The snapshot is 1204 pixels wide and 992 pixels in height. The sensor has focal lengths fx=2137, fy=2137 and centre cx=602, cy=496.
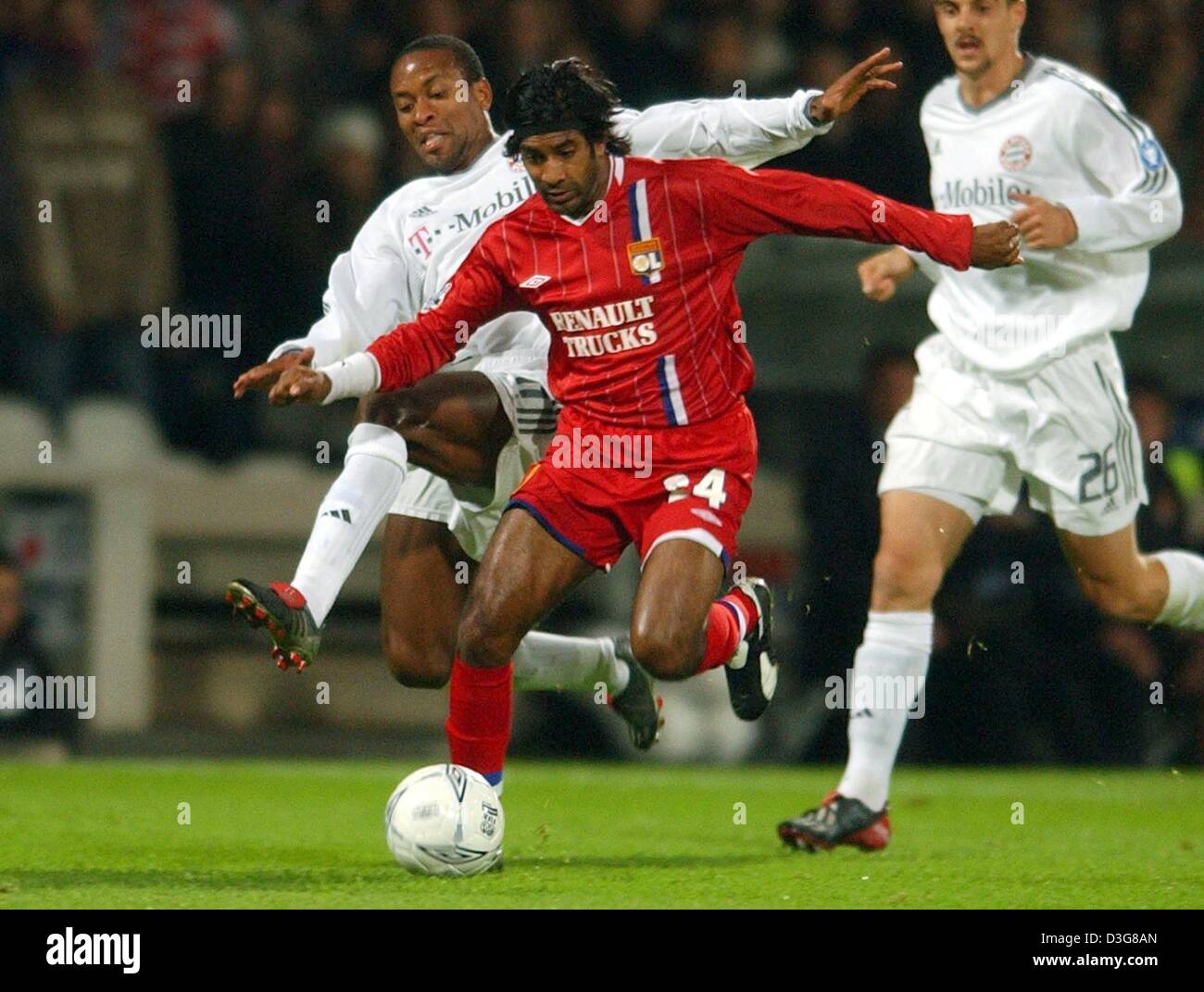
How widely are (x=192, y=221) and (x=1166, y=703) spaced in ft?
15.7

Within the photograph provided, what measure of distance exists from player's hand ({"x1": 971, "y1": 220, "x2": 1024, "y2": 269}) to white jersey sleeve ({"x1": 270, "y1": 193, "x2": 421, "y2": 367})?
5.24 ft

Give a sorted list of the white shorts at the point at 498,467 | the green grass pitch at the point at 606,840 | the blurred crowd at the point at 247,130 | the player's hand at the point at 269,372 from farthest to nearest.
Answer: the blurred crowd at the point at 247,130 → the white shorts at the point at 498,467 → the player's hand at the point at 269,372 → the green grass pitch at the point at 606,840

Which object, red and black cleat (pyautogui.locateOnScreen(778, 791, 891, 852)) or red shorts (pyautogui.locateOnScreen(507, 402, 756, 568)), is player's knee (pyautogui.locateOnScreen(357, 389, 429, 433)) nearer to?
red shorts (pyautogui.locateOnScreen(507, 402, 756, 568))

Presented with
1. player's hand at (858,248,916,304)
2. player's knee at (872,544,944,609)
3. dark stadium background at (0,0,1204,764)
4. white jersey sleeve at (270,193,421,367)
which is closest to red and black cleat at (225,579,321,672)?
white jersey sleeve at (270,193,421,367)

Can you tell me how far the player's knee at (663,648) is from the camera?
16.7 feet

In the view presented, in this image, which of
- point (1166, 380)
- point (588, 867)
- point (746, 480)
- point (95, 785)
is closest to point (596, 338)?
point (746, 480)

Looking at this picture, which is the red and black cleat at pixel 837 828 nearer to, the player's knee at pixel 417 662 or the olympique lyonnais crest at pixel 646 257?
the player's knee at pixel 417 662

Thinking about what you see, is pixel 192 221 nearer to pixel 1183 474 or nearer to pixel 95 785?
pixel 95 785

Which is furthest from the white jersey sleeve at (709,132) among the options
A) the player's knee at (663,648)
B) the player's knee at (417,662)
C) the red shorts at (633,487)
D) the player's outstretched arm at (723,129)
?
the player's knee at (417,662)

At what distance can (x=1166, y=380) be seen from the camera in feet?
33.5

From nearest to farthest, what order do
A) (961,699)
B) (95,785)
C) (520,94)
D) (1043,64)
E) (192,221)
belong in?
(520,94)
(1043,64)
(95,785)
(961,699)
(192,221)

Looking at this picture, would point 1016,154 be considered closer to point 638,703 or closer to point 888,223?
point 888,223

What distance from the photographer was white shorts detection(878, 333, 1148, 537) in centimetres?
589

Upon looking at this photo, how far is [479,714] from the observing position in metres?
5.34
